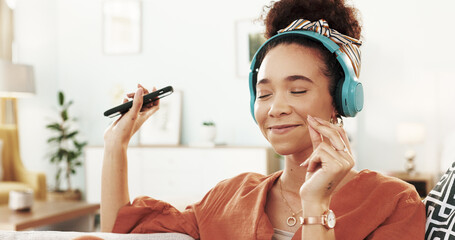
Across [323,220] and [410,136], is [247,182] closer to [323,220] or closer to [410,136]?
[323,220]

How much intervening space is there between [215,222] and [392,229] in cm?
42

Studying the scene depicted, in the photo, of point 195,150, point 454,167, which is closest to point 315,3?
point 454,167

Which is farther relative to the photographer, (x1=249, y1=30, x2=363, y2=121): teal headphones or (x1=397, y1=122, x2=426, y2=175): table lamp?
(x1=397, y1=122, x2=426, y2=175): table lamp

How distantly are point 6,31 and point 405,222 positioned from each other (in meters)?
5.33

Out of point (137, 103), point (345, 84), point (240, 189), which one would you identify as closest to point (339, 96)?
point (345, 84)

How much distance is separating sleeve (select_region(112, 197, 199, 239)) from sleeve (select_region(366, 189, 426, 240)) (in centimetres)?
46

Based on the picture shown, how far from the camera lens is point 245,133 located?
5117mm

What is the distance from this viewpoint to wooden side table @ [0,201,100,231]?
2.85 meters

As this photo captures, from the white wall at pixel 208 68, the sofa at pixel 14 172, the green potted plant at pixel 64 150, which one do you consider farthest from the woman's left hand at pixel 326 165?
the green potted plant at pixel 64 150

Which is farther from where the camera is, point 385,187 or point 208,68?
point 208,68

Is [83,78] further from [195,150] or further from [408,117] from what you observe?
[408,117]

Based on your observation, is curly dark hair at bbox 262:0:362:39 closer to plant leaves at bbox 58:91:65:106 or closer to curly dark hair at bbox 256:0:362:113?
curly dark hair at bbox 256:0:362:113

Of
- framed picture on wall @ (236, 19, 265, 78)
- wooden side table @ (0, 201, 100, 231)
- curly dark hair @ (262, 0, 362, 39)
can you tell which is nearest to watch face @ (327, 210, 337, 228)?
curly dark hair @ (262, 0, 362, 39)

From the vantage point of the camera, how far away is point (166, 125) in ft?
17.3
